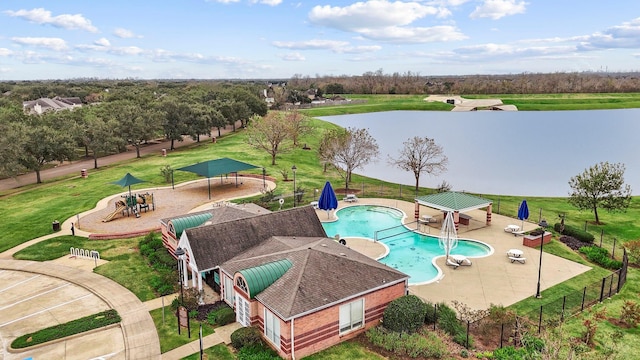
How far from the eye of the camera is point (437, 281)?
72.9ft

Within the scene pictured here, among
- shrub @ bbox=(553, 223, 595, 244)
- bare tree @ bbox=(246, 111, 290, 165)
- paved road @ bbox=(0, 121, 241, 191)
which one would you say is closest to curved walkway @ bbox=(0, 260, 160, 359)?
paved road @ bbox=(0, 121, 241, 191)

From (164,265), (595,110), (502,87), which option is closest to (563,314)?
(164,265)

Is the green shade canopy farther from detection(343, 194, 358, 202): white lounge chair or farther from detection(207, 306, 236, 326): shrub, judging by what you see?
detection(207, 306, 236, 326): shrub

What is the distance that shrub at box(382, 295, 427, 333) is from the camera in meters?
16.8

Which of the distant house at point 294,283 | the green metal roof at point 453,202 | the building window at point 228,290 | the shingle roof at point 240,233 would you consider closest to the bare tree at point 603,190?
the green metal roof at point 453,202

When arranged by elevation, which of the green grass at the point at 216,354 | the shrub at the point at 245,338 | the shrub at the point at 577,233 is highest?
the shrub at the point at 577,233

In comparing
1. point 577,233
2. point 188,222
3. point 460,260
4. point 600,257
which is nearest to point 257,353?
point 188,222

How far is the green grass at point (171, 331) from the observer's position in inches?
655

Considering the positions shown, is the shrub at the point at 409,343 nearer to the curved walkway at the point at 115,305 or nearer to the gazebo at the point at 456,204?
the curved walkway at the point at 115,305

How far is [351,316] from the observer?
55.6 ft

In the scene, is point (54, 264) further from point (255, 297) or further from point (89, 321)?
point (255, 297)

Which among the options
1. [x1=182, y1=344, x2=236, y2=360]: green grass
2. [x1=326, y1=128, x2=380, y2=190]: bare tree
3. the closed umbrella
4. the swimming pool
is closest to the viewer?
[x1=182, y1=344, x2=236, y2=360]: green grass

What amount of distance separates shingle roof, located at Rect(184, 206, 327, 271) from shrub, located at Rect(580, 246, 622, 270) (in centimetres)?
1593

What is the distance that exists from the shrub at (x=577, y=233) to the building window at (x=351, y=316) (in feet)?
61.4
